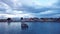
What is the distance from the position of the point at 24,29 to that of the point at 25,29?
22cm

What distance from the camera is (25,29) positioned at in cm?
1772

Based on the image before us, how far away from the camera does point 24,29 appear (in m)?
17.5
